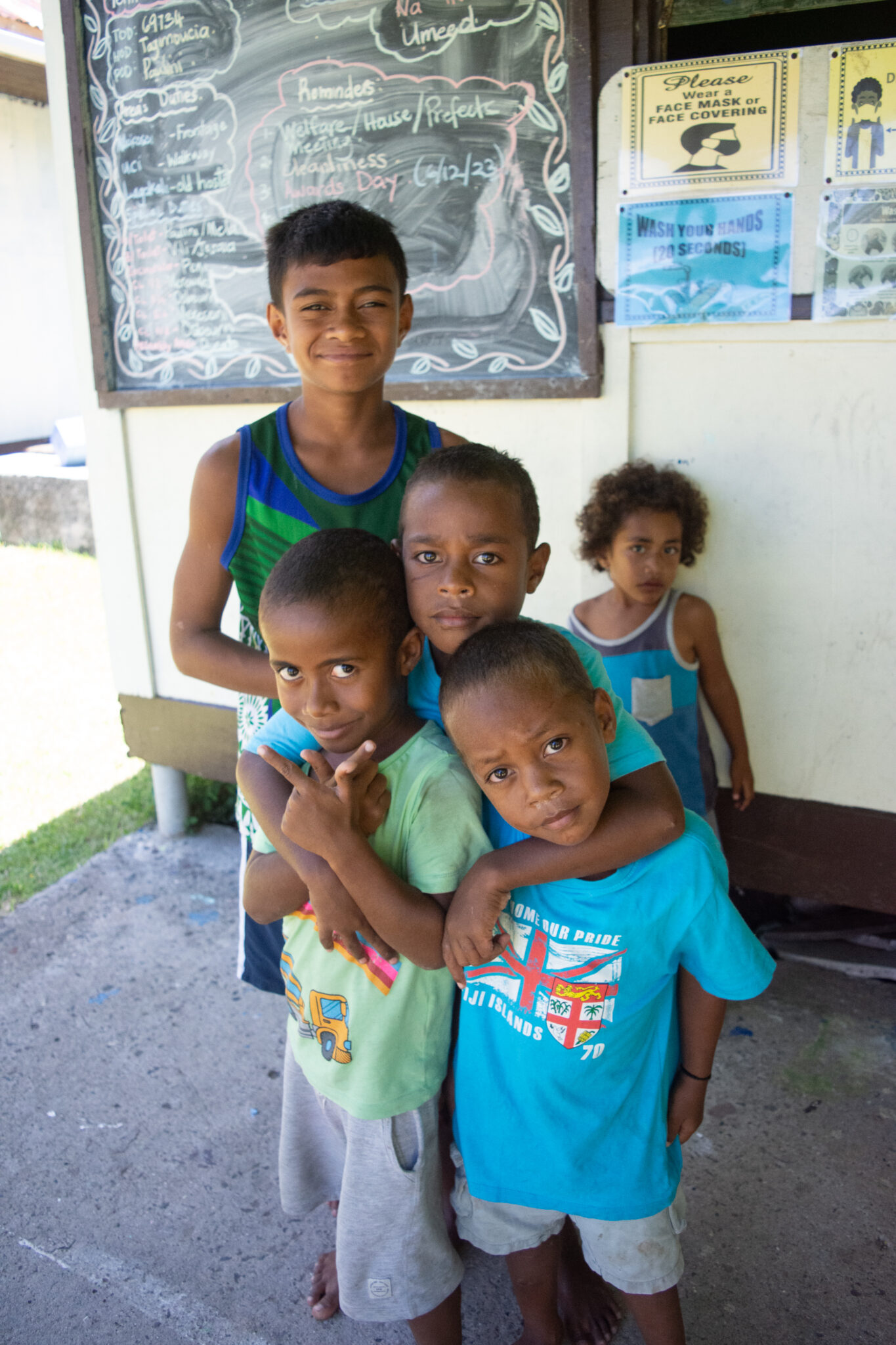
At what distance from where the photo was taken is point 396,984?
1441 millimetres

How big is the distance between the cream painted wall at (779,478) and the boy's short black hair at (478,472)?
4.07ft

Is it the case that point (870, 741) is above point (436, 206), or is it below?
below

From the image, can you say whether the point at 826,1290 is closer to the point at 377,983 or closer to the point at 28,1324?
the point at 377,983

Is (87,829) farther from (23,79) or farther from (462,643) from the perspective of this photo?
(23,79)

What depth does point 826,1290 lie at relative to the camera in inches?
72.2

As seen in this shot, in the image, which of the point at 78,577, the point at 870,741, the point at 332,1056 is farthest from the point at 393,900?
the point at 78,577

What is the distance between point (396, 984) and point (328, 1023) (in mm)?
132

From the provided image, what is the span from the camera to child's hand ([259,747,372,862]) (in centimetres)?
124

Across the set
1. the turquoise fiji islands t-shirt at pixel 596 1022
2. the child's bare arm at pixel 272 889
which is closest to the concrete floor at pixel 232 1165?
the turquoise fiji islands t-shirt at pixel 596 1022

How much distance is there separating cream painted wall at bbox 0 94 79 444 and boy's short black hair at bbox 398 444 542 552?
9193 mm

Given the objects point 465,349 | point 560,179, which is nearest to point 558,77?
point 560,179

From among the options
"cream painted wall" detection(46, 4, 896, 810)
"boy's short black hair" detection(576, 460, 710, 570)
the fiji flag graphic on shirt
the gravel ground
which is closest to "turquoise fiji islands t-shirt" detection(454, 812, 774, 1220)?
the fiji flag graphic on shirt

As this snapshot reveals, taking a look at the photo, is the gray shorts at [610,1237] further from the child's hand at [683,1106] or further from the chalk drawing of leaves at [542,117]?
the chalk drawing of leaves at [542,117]

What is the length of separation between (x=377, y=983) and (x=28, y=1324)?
3.66ft
